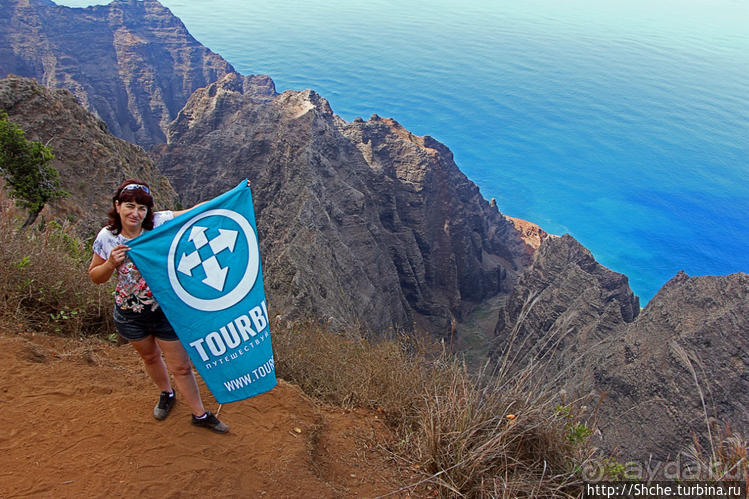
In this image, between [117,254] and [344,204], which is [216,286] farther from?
[344,204]

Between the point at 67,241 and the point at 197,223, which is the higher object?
the point at 197,223

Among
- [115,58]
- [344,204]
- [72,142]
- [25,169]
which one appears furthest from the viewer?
[115,58]

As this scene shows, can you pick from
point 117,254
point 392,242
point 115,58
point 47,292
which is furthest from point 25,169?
point 115,58

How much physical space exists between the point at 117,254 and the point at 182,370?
110cm

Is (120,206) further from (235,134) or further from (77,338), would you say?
(235,134)

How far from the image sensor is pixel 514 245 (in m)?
53.4

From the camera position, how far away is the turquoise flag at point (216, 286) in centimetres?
326

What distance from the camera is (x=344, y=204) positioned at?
27328mm

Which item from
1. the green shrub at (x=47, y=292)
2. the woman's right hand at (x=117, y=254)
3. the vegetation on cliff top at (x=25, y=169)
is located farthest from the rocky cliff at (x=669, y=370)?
the vegetation on cliff top at (x=25, y=169)

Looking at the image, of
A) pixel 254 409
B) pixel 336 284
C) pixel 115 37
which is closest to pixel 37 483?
pixel 254 409

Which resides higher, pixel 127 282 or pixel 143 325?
pixel 127 282

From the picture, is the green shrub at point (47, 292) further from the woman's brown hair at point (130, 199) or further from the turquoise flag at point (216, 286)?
the turquoise flag at point (216, 286)

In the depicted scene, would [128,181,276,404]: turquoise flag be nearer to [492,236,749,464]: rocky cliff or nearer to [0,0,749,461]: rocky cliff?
[0,0,749,461]: rocky cliff

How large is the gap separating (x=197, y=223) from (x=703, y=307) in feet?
52.8
